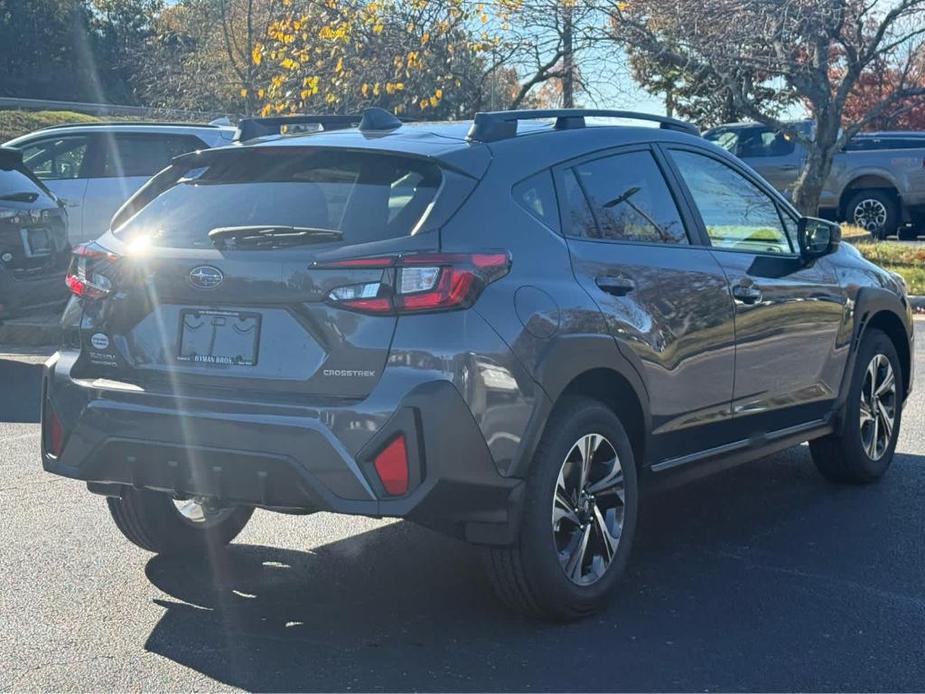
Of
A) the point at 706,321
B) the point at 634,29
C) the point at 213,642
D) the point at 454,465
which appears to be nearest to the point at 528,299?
the point at 454,465

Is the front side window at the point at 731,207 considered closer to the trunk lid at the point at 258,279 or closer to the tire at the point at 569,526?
the tire at the point at 569,526

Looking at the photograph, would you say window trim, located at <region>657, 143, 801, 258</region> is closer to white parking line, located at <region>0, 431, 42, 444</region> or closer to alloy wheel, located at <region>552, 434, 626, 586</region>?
alloy wheel, located at <region>552, 434, 626, 586</region>

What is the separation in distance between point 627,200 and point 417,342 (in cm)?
144

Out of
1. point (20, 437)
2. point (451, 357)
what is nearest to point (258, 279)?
point (451, 357)

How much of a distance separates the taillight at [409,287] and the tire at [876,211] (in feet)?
63.7

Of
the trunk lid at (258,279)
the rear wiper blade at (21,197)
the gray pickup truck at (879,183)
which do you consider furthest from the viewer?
the gray pickup truck at (879,183)

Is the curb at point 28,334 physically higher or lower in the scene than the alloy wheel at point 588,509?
lower

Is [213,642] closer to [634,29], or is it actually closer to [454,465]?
[454,465]

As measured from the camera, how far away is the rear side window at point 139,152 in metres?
14.4

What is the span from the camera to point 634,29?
1627 centimetres

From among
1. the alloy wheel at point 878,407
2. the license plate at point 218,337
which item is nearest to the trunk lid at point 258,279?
the license plate at point 218,337

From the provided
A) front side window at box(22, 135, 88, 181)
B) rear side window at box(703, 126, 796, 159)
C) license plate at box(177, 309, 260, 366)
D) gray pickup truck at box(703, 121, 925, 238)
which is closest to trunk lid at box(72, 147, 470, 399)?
license plate at box(177, 309, 260, 366)

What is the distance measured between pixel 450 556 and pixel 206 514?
3.26 feet

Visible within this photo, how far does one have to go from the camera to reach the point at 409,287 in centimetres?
421
